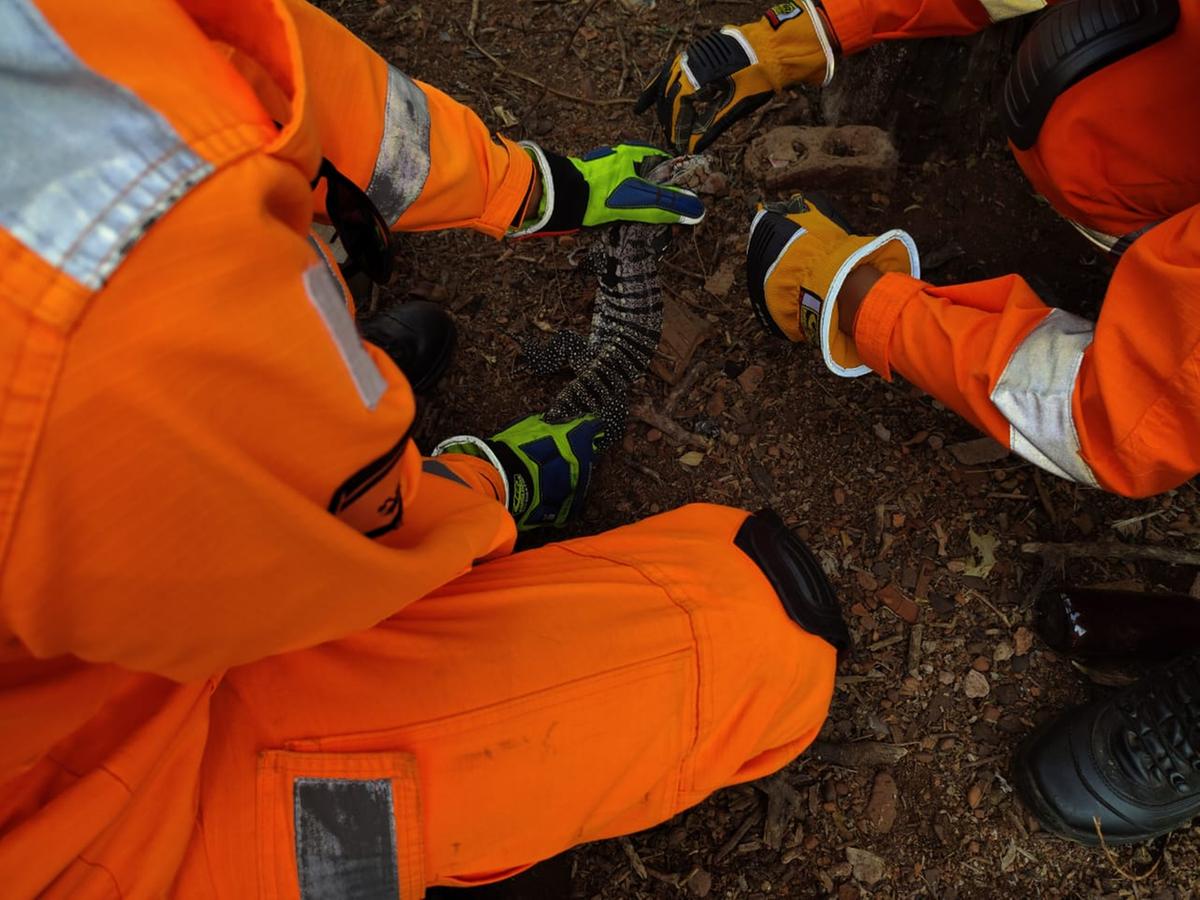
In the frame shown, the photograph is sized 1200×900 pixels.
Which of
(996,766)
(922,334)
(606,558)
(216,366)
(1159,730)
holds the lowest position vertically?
(996,766)

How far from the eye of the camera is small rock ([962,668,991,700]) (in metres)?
1.97

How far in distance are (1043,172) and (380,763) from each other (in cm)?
189

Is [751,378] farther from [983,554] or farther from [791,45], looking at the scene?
A: [791,45]

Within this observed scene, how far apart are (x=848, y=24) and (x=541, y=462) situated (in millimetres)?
1431

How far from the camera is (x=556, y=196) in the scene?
1.87m

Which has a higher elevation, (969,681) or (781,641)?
(781,641)

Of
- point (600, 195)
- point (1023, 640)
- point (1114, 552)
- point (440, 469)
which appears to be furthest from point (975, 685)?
point (600, 195)

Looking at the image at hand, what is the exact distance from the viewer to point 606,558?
1.49m

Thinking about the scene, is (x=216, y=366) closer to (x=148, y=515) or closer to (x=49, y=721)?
(x=148, y=515)

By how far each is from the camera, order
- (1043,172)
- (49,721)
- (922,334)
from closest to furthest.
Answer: (49,721) → (922,334) → (1043,172)

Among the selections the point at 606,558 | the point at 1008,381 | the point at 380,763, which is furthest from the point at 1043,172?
the point at 380,763

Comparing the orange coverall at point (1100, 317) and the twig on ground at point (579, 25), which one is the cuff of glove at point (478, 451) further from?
the twig on ground at point (579, 25)

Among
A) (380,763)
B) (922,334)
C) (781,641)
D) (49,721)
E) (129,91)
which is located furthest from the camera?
(922,334)

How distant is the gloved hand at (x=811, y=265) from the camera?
193 centimetres
